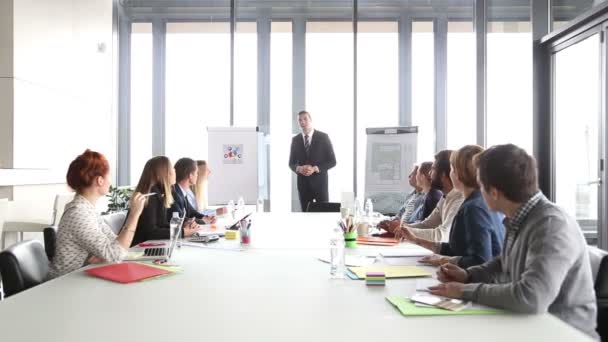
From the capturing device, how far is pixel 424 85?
7.79 m

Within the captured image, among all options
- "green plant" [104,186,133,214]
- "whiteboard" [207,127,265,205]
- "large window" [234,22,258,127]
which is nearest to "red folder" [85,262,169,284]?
"whiteboard" [207,127,265,205]

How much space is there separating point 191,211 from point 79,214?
211cm

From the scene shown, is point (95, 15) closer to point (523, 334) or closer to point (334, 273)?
point (334, 273)

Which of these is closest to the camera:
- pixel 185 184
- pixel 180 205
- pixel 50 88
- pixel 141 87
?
pixel 180 205

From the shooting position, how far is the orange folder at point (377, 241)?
307cm

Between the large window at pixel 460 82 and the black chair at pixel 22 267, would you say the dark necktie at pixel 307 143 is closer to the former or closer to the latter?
the large window at pixel 460 82

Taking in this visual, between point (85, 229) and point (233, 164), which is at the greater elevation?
point (233, 164)

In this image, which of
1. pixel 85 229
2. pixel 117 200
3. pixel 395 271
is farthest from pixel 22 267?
pixel 117 200

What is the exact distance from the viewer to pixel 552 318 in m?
1.55

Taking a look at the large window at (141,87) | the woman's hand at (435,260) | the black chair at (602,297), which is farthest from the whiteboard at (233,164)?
the black chair at (602,297)

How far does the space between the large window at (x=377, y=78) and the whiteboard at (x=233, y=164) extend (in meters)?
1.81

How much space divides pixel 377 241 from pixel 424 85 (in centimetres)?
513

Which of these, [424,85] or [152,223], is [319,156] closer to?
[424,85]

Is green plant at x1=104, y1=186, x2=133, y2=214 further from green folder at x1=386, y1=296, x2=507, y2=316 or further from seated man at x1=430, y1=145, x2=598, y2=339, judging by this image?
green folder at x1=386, y1=296, x2=507, y2=316
